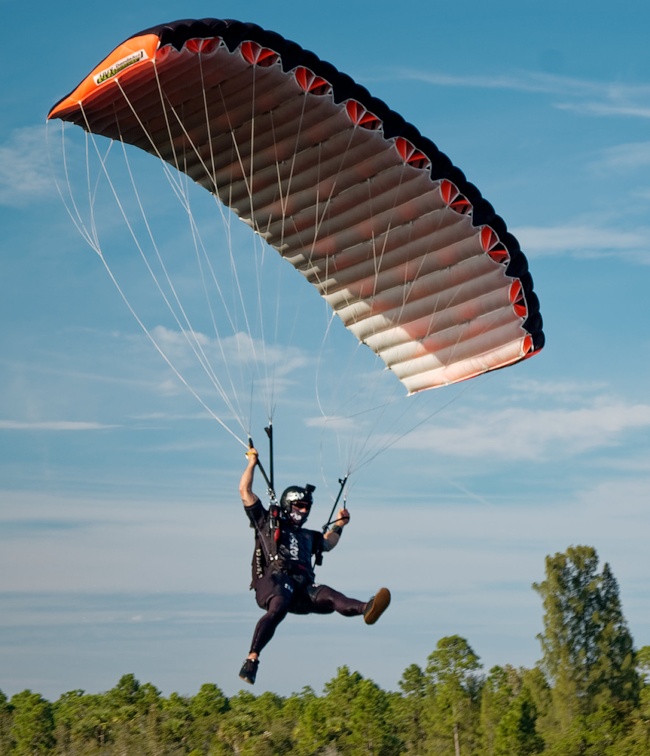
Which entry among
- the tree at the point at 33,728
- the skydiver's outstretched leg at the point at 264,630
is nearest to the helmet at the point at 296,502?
the skydiver's outstretched leg at the point at 264,630

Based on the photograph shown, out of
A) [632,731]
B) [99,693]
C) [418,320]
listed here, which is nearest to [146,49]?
[418,320]

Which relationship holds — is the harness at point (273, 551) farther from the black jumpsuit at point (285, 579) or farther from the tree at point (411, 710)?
the tree at point (411, 710)

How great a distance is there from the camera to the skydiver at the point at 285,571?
44.0 ft

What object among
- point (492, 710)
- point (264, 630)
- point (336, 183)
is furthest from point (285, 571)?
point (492, 710)

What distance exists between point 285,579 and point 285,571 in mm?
94

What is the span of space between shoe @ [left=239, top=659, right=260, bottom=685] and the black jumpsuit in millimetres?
286

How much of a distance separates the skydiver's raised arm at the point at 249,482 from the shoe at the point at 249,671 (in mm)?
1536

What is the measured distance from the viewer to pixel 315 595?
13.9m

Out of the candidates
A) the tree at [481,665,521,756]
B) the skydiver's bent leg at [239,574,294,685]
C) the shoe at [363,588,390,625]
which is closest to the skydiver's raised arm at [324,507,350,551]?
the skydiver's bent leg at [239,574,294,685]

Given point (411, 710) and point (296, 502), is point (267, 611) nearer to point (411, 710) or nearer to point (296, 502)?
point (296, 502)

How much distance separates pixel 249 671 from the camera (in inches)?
518

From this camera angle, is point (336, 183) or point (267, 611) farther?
point (336, 183)

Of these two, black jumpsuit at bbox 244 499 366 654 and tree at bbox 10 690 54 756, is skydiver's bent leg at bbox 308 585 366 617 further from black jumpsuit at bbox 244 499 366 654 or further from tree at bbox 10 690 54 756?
tree at bbox 10 690 54 756

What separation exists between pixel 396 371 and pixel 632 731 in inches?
1215
